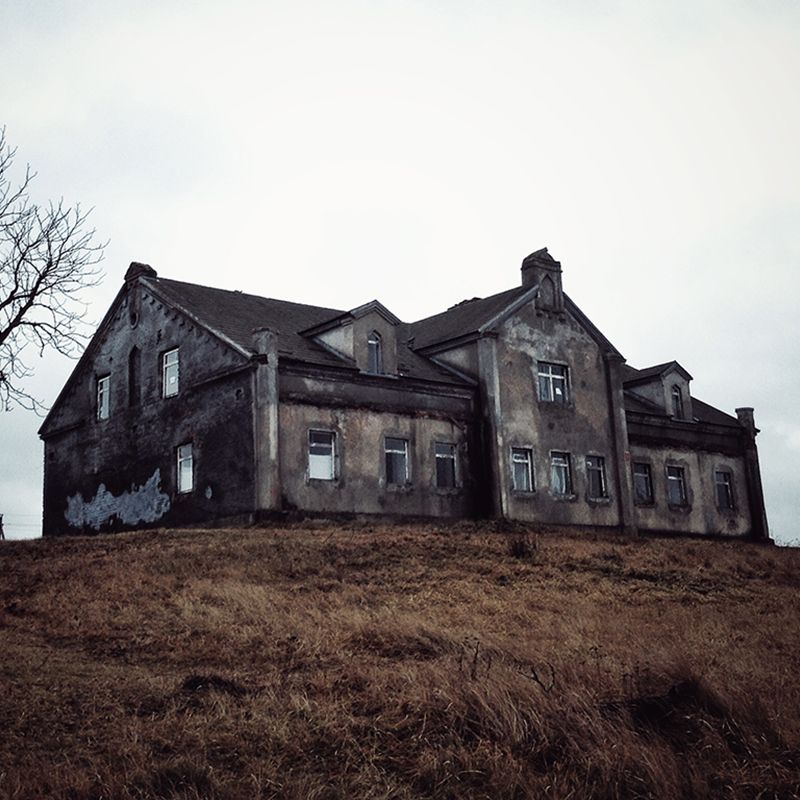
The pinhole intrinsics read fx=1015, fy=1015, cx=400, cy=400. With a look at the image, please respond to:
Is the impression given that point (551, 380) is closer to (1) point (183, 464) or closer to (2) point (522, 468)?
(2) point (522, 468)

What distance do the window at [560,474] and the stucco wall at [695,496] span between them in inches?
146

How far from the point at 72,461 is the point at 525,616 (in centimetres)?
2446

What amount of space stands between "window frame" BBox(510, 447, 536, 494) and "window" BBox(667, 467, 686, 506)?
293 inches

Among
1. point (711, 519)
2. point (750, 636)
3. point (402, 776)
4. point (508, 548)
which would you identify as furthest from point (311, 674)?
point (711, 519)

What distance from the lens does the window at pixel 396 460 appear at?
3136 centimetres

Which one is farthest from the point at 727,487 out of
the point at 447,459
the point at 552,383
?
the point at 447,459

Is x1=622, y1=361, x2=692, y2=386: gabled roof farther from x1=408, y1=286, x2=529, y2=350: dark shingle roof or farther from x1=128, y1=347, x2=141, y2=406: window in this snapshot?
x1=128, y1=347, x2=141, y2=406: window

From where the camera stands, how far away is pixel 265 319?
112 ft

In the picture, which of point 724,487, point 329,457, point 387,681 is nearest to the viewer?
point 387,681

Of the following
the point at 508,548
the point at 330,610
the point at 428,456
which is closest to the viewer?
the point at 330,610

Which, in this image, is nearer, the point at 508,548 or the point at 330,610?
the point at 330,610

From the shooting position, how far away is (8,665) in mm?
12703

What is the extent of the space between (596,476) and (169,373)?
15.2m

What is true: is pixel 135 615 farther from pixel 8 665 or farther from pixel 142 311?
pixel 142 311
